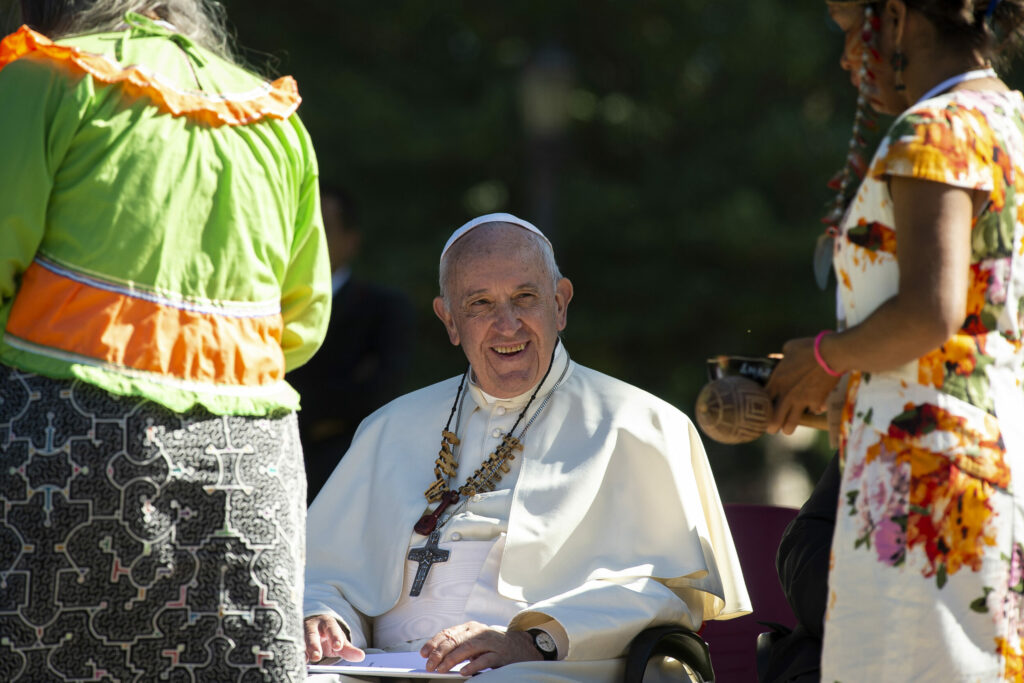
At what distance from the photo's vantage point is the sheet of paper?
3.22 m

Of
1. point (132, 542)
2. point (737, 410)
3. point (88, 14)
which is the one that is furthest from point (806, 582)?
point (88, 14)

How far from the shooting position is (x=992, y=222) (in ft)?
9.11

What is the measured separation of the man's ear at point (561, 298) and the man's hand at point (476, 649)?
3.57 feet

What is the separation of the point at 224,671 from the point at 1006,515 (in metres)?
1.62

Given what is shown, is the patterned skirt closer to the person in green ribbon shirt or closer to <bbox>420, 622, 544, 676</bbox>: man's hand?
the person in green ribbon shirt

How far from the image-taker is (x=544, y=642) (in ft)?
10.9

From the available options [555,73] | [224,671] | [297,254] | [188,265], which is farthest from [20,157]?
[555,73]

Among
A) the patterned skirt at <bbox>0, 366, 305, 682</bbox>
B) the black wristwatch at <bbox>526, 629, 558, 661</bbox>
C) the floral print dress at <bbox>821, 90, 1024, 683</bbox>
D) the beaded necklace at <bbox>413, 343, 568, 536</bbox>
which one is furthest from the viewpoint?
the beaded necklace at <bbox>413, 343, 568, 536</bbox>

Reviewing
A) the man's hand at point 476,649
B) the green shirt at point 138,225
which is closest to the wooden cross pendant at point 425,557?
the man's hand at point 476,649

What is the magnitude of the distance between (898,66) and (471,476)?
170cm

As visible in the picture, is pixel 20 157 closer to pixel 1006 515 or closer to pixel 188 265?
pixel 188 265

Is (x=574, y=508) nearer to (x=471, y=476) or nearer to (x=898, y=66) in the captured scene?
(x=471, y=476)

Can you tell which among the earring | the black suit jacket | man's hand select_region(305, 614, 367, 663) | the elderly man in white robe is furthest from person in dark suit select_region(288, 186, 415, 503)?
the earring

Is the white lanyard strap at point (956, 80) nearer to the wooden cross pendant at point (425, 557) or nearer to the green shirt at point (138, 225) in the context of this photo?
the green shirt at point (138, 225)
